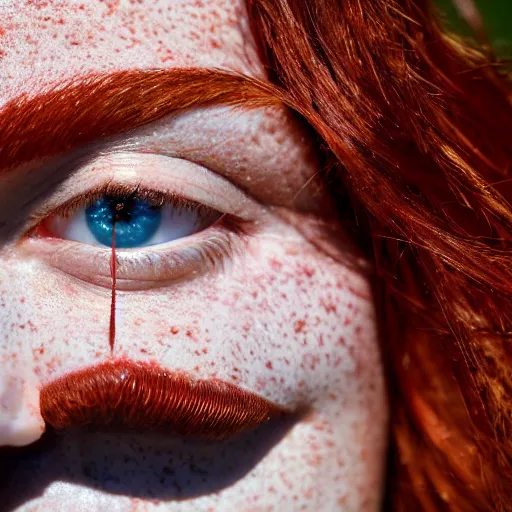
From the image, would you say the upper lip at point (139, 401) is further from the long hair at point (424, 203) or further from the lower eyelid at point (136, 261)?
the long hair at point (424, 203)

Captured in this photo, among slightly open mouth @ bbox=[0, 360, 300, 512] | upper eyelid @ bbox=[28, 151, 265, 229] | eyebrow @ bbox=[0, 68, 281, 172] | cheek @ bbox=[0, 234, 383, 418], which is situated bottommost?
slightly open mouth @ bbox=[0, 360, 300, 512]

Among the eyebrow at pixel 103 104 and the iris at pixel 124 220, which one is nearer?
the eyebrow at pixel 103 104

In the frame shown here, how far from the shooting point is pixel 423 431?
115 cm

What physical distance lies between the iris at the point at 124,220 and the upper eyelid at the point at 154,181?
0.14ft

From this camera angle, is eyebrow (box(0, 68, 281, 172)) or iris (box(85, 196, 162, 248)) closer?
eyebrow (box(0, 68, 281, 172))

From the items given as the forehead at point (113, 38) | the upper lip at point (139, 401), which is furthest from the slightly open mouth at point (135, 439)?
the forehead at point (113, 38)

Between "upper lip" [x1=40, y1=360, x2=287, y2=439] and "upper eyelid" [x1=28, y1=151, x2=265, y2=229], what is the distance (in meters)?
0.23

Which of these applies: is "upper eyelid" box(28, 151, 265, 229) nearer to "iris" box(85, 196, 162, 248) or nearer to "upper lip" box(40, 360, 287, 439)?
"iris" box(85, 196, 162, 248)

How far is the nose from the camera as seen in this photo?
920 mm

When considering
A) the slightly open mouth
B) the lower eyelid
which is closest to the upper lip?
the slightly open mouth

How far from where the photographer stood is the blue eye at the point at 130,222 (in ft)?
3.39

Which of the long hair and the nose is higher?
the long hair

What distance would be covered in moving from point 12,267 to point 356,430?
0.53 m

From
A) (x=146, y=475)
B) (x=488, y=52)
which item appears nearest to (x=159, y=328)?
(x=146, y=475)
